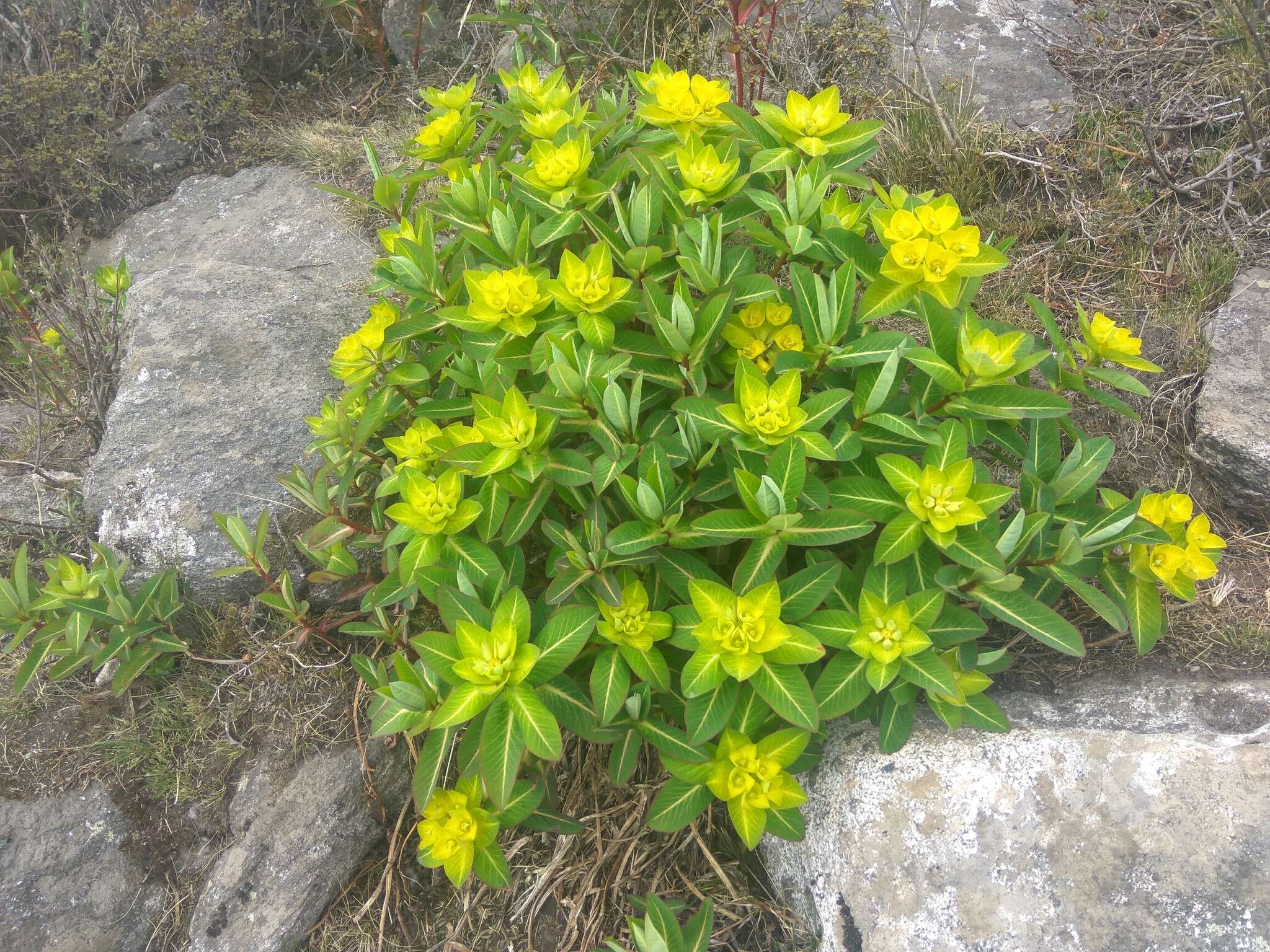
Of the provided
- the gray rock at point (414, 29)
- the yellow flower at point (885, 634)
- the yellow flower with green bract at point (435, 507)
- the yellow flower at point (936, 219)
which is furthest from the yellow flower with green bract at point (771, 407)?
the gray rock at point (414, 29)

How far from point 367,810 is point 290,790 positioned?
0.25 meters

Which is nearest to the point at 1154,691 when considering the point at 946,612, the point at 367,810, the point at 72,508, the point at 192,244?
the point at 946,612

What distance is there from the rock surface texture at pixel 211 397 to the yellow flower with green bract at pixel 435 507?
3.85ft

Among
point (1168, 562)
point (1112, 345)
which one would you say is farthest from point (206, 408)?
point (1168, 562)

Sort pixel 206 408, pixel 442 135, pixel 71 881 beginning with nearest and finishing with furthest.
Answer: pixel 71 881 < pixel 442 135 < pixel 206 408

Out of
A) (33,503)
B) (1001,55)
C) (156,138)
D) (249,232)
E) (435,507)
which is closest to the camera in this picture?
(435,507)

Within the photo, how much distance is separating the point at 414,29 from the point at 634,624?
4559 millimetres

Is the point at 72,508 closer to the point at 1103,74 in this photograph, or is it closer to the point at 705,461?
the point at 705,461

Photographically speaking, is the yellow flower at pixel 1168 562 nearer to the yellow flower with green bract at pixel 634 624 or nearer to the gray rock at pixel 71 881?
the yellow flower with green bract at pixel 634 624

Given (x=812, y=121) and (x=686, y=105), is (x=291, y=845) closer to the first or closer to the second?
(x=686, y=105)

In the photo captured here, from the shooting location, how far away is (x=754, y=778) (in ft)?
6.51

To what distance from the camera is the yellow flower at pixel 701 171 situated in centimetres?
Result: 222

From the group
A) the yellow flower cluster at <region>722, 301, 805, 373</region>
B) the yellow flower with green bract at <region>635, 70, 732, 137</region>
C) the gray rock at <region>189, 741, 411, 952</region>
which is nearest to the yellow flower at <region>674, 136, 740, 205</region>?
the yellow flower with green bract at <region>635, 70, 732, 137</region>

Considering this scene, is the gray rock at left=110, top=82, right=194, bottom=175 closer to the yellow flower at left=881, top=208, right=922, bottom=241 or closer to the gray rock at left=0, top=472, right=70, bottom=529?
the gray rock at left=0, top=472, right=70, bottom=529
